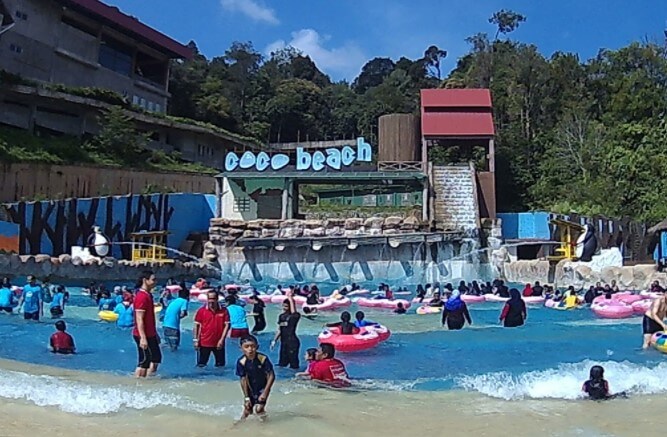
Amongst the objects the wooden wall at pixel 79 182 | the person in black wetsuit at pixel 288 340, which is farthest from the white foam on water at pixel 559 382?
the wooden wall at pixel 79 182

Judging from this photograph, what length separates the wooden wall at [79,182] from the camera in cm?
3011

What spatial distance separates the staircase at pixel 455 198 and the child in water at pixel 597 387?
23.1 meters

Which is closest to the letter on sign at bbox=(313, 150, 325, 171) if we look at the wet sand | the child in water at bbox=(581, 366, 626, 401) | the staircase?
the staircase

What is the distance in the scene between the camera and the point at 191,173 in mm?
40312

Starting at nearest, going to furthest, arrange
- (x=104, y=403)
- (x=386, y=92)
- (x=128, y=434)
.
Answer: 1. (x=128, y=434)
2. (x=104, y=403)
3. (x=386, y=92)

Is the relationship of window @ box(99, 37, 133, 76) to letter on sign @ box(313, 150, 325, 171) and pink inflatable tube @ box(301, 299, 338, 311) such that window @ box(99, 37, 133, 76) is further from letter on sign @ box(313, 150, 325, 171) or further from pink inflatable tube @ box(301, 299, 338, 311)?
pink inflatable tube @ box(301, 299, 338, 311)

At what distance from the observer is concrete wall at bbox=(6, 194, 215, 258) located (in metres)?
27.3

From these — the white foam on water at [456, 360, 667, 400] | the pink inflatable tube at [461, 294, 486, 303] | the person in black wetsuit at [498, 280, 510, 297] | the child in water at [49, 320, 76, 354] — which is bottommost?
the white foam on water at [456, 360, 667, 400]

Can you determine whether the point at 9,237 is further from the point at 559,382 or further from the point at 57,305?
the point at 559,382

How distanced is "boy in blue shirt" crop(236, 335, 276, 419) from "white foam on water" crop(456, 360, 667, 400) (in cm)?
348

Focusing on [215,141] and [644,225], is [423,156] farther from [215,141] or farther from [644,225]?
[215,141]

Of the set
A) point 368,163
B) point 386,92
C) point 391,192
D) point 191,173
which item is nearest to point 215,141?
point 191,173

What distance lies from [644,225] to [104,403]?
111 ft

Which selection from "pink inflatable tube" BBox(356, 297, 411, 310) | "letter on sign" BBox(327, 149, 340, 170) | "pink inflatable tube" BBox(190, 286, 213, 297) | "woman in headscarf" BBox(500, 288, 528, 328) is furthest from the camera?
"letter on sign" BBox(327, 149, 340, 170)
